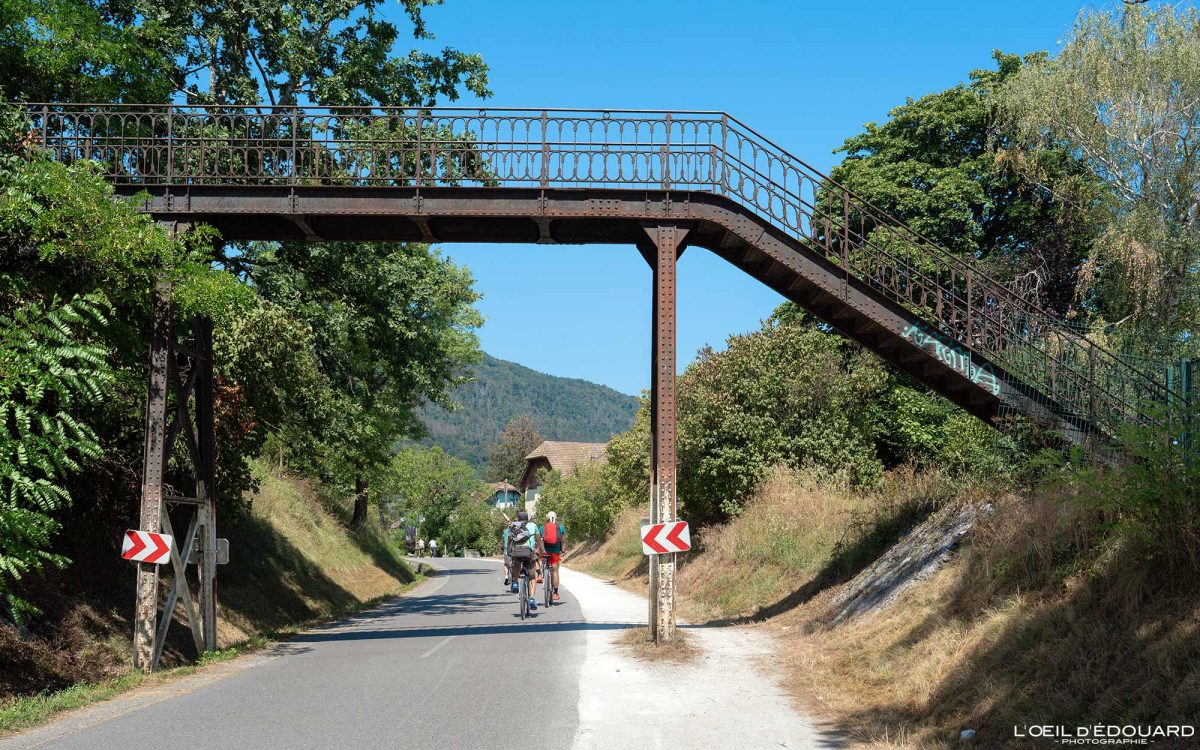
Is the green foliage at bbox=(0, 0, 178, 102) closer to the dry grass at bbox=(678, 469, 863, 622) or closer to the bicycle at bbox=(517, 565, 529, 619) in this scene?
the bicycle at bbox=(517, 565, 529, 619)

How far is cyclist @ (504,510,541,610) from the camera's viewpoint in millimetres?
19219

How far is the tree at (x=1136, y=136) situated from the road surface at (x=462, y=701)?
1953 centimetres

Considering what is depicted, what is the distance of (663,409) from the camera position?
14.1m

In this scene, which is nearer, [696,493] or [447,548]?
[696,493]

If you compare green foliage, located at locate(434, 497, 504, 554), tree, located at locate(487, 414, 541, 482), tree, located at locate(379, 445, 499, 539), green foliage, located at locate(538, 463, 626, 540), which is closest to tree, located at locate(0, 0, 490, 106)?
green foliage, located at locate(538, 463, 626, 540)

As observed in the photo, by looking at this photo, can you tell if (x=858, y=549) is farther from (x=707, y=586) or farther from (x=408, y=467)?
(x=408, y=467)

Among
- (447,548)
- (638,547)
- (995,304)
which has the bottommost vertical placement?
(447,548)

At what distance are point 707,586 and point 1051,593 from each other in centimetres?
1417

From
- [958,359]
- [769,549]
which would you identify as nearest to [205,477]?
[958,359]

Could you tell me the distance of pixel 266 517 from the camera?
26.3 metres

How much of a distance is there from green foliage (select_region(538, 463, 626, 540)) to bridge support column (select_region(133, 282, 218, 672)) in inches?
1259

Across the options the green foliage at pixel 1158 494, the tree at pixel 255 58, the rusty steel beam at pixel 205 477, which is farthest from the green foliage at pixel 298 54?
the green foliage at pixel 1158 494

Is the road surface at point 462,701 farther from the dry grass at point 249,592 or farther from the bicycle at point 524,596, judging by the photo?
the bicycle at point 524,596

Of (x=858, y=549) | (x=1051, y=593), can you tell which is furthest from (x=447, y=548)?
(x=1051, y=593)
